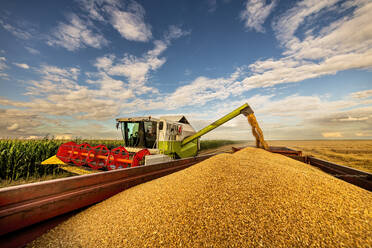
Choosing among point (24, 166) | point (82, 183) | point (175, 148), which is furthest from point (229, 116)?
point (24, 166)

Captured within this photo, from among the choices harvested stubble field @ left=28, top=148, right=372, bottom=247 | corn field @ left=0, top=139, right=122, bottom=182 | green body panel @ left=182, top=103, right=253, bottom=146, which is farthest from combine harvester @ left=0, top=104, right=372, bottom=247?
corn field @ left=0, top=139, right=122, bottom=182

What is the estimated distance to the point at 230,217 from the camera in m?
1.67

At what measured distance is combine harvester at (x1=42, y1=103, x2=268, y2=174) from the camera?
4.17m

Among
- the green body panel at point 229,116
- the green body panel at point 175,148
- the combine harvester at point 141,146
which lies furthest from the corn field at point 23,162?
the green body panel at point 229,116

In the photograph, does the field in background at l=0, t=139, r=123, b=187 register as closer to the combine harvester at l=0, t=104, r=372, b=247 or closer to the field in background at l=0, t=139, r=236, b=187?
the field in background at l=0, t=139, r=236, b=187

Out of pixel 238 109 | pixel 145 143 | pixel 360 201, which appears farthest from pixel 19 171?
pixel 360 201

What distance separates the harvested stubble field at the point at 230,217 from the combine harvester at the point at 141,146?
179cm

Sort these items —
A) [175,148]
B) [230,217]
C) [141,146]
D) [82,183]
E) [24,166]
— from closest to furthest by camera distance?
1. [230,217]
2. [82,183]
3. [24,166]
4. [141,146]
5. [175,148]

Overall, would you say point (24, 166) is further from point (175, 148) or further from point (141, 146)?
point (175, 148)

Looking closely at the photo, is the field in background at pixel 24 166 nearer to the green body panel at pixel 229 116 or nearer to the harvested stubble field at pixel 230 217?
the harvested stubble field at pixel 230 217

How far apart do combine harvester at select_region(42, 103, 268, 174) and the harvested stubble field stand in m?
1.79

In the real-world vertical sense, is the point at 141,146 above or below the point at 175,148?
above

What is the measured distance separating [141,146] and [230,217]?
4.51 metres

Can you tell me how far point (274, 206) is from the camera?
179 centimetres
